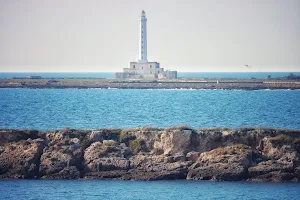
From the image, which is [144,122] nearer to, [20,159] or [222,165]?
[20,159]

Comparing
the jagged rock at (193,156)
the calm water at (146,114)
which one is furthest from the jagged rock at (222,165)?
the calm water at (146,114)

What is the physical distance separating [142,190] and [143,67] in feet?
402

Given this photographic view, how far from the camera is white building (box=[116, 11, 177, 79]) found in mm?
147875

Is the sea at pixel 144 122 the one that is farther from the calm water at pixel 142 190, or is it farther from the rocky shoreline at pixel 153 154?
the rocky shoreline at pixel 153 154

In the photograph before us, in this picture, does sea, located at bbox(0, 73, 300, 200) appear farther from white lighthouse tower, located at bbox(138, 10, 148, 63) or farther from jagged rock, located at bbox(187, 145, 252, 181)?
white lighthouse tower, located at bbox(138, 10, 148, 63)

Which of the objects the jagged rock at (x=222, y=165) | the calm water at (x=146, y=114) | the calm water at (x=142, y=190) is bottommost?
the calm water at (x=146, y=114)

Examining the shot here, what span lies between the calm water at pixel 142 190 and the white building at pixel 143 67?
374 ft

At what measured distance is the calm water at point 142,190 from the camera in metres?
31.6

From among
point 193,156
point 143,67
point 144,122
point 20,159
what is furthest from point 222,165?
point 143,67

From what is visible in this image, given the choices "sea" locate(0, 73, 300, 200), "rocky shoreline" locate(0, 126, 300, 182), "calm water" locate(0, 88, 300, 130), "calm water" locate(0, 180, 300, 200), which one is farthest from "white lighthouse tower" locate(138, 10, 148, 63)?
"calm water" locate(0, 180, 300, 200)

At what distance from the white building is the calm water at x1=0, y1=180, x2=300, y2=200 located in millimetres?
113934

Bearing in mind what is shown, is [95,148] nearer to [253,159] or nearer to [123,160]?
[123,160]

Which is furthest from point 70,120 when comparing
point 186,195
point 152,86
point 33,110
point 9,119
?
point 152,86

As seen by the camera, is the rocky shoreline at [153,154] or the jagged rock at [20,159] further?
the jagged rock at [20,159]
